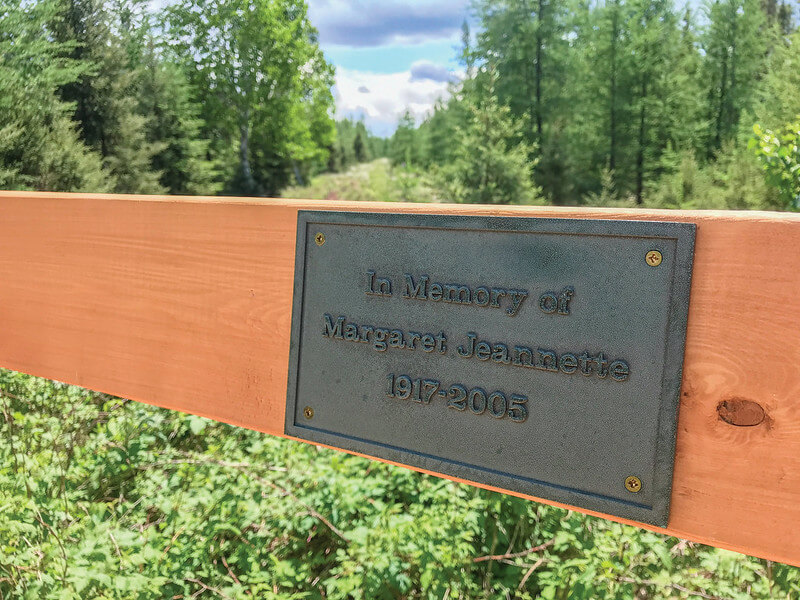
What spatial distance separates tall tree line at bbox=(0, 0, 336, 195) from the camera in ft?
9.57

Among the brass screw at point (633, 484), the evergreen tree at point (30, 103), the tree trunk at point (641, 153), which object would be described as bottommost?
the brass screw at point (633, 484)

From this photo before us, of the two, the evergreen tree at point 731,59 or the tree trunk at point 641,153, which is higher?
the evergreen tree at point 731,59

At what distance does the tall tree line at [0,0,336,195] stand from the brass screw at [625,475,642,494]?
116 inches

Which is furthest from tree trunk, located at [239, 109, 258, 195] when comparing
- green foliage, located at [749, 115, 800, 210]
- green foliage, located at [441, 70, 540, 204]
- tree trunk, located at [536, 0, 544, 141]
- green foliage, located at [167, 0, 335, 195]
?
tree trunk, located at [536, 0, 544, 141]

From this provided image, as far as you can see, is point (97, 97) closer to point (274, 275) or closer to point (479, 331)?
point (274, 275)

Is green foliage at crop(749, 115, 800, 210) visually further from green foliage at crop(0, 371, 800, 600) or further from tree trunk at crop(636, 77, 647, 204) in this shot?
tree trunk at crop(636, 77, 647, 204)

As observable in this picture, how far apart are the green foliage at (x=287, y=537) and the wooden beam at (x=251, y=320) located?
0.55 metres

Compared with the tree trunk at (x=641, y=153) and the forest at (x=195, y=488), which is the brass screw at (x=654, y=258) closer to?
the forest at (x=195, y=488)

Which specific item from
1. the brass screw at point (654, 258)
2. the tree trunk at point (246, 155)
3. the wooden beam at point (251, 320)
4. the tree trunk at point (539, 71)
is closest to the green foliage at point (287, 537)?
the wooden beam at point (251, 320)

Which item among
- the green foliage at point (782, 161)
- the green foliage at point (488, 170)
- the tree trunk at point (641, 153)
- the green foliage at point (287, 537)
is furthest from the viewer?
the tree trunk at point (641, 153)

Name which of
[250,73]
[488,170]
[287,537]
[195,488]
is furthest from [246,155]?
[287,537]

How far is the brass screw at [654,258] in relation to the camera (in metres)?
0.78

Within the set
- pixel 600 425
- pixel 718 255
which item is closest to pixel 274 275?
pixel 600 425

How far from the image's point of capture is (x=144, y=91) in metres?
7.36
